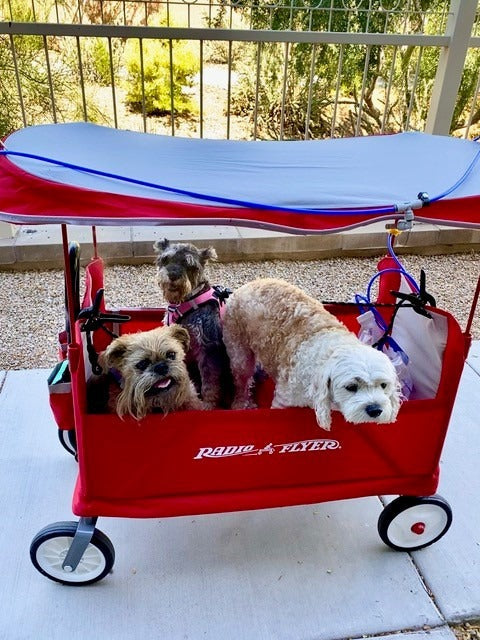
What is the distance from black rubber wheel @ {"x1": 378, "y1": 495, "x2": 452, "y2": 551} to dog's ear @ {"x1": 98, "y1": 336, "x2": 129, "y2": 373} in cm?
117

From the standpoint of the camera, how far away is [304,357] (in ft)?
6.72

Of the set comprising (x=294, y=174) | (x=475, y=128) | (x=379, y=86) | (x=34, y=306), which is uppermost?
(x=294, y=174)

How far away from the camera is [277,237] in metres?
4.85

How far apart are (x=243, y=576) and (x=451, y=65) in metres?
4.76

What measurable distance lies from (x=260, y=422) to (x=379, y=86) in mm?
5786

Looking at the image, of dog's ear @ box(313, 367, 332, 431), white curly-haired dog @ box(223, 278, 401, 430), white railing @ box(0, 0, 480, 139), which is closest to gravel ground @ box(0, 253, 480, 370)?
white railing @ box(0, 0, 480, 139)

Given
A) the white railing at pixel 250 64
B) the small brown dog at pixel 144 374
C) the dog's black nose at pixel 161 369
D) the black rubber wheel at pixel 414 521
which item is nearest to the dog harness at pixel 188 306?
the small brown dog at pixel 144 374

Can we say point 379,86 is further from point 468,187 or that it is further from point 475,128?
point 468,187

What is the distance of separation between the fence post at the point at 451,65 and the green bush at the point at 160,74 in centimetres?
275

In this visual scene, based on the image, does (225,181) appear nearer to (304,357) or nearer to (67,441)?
(304,357)

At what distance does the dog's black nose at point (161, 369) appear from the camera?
191 centimetres

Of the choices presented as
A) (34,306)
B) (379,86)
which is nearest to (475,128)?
(379,86)

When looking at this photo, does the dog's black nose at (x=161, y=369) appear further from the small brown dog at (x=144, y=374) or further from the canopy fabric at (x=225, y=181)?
the canopy fabric at (x=225, y=181)

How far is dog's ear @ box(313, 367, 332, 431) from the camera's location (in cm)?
181
